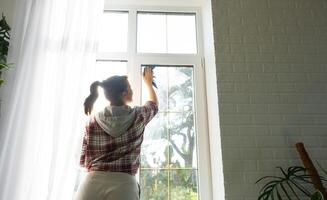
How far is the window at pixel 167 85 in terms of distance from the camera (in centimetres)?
216

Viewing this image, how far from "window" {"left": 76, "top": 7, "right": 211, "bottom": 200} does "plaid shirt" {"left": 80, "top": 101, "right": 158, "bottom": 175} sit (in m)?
0.33

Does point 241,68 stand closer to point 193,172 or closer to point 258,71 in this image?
point 258,71

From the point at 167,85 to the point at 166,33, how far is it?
44cm

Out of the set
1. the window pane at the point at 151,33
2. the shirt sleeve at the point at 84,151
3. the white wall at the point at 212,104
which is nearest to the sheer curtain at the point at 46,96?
the shirt sleeve at the point at 84,151

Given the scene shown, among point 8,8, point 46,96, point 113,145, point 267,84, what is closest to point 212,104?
point 267,84

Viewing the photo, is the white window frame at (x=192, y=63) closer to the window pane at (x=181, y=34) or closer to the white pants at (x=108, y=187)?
the window pane at (x=181, y=34)

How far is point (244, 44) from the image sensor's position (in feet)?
7.32

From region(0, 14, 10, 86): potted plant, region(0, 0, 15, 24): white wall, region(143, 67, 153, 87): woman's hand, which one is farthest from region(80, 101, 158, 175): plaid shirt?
region(0, 0, 15, 24): white wall

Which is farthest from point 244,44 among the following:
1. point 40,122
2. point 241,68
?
point 40,122

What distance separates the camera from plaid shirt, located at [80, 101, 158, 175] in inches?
65.3

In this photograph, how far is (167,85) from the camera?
7.73 ft

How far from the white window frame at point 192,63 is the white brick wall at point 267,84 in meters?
0.24

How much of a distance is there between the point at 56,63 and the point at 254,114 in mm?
1288

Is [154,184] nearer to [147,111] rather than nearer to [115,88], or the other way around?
[147,111]
